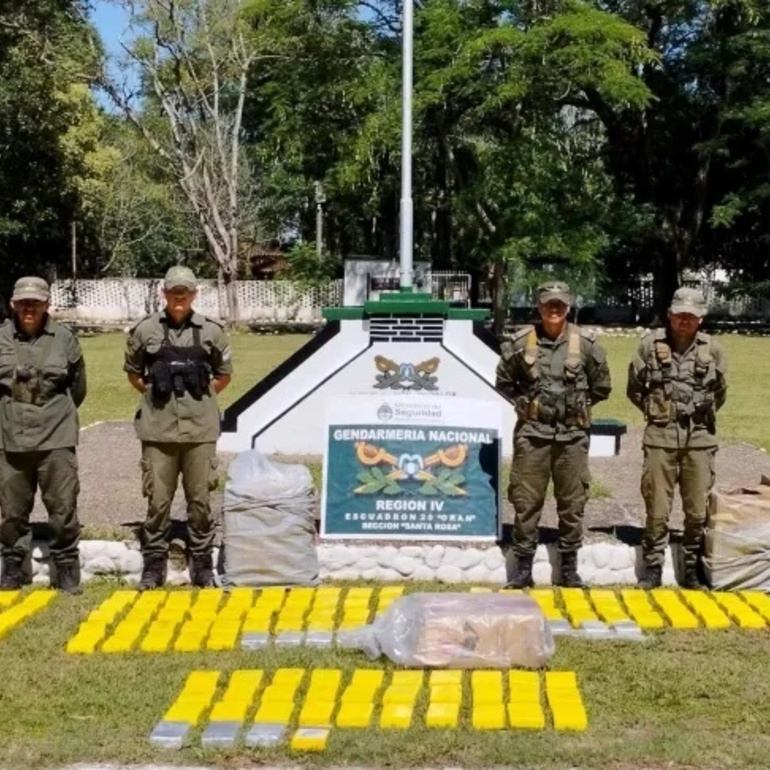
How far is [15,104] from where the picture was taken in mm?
31500

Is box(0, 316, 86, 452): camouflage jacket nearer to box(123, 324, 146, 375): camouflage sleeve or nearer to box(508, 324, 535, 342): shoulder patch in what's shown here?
box(123, 324, 146, 375): camouflage sleeve

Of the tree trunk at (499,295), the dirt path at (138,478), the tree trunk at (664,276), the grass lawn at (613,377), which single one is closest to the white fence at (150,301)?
the grass lawn at (613,377)

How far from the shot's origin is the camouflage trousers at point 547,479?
7223mm

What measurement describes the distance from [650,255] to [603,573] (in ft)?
116

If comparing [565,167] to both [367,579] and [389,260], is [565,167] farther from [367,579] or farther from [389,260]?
[367,579]

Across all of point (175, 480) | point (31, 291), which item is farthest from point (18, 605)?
point (31, 291)

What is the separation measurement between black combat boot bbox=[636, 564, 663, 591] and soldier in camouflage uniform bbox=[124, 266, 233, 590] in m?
2.53

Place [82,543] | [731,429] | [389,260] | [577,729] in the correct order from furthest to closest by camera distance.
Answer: [389,260] < [731,429] < [82,543] < [577,729]

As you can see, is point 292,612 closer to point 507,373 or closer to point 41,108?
point 507,373

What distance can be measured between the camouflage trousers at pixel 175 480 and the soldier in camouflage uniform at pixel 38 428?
42 cm

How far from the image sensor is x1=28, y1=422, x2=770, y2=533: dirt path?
9219 millimetres

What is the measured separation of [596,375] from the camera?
23.7ft

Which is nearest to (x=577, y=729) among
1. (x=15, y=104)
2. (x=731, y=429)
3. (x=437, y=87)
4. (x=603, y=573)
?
(x=603, y=573)

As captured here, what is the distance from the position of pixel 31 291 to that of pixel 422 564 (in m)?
2.77
